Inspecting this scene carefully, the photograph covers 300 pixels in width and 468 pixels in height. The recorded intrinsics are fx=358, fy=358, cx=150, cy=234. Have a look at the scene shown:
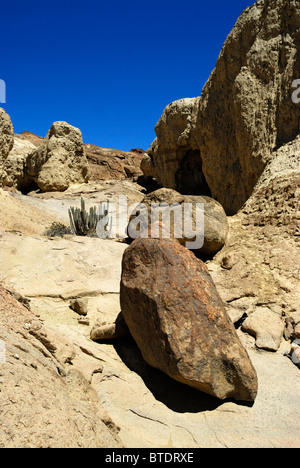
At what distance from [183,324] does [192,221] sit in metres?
2.26

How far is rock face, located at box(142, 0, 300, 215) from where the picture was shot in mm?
5430

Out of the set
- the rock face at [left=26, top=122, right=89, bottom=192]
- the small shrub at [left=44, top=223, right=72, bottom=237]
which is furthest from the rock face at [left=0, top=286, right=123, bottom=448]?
the rock face at [left=26, top=122, right=89, bottom=192]

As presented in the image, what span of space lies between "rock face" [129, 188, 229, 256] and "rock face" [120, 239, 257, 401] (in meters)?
1.40

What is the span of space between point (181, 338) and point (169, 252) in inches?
25.4

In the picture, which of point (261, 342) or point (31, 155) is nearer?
point (261, 342)

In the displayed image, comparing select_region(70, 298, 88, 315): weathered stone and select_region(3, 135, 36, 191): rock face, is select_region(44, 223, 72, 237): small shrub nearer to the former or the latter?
select_region(70, 298, 88, 315): weathered stone

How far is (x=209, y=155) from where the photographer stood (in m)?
6.93

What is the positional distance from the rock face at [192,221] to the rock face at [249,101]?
56.3 inches

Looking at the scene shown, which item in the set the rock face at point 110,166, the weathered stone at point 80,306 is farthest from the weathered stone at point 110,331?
the rock face at point 110,166

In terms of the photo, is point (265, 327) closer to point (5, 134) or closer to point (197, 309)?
point (197, 309)

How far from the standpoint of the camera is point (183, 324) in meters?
2.49

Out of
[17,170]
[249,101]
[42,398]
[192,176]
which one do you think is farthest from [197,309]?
[17,170]
